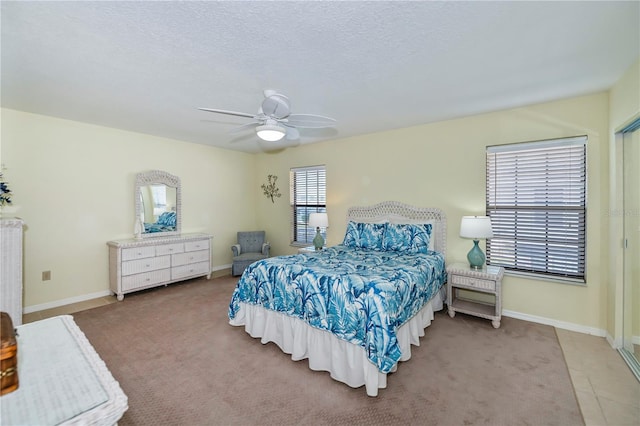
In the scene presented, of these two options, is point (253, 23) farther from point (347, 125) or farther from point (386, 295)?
point (347, 125)

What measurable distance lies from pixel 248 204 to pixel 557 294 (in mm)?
5687

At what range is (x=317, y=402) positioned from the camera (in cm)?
208

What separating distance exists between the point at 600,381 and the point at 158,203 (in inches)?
237

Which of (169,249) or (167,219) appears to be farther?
(167,219)

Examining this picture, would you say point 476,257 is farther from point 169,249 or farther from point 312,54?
point 169,249

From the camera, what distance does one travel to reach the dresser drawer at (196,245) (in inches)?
199

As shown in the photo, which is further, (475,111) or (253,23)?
(475,111)

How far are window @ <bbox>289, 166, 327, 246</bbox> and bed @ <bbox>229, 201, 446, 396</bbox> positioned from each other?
6.21 ft

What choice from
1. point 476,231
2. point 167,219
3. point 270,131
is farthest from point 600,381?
point 167,219

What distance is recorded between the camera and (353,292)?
236 cm

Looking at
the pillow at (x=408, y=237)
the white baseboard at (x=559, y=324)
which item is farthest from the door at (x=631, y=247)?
the pillow at (x=408, y=237)

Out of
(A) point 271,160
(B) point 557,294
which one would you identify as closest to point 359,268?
(B) point 557,294

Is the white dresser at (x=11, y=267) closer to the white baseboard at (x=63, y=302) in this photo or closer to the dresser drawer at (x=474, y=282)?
the white baseboard at (x=63, y=302)

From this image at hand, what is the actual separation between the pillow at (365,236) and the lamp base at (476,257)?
45.2 inches
